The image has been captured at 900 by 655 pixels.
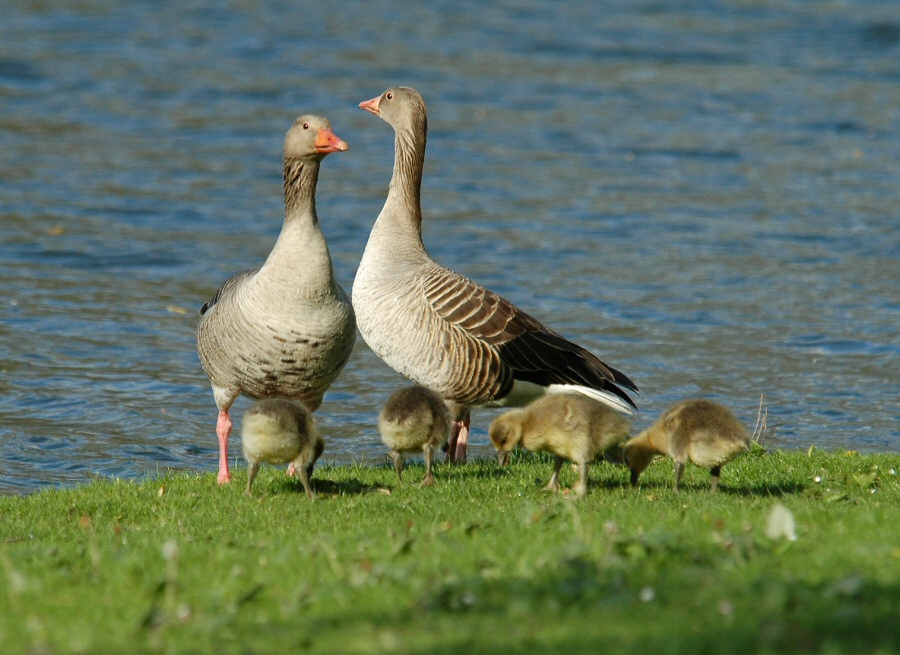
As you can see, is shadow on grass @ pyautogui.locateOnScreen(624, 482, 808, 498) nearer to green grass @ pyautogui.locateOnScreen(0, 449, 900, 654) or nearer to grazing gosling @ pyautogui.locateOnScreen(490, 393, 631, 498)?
green grass @ pyautogui.locateOnScreen(0, 449, 900, 654)

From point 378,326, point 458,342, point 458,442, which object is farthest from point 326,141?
point 458,442

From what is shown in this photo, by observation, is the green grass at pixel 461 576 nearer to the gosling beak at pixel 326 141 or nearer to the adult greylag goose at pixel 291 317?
the adult greylag goose at pixel 291 317

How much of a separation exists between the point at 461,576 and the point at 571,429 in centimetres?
269

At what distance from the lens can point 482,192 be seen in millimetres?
22891

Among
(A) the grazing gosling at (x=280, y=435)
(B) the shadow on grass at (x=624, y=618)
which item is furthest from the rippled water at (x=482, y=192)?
(B) the shadow on grass at (x=624, y=618)

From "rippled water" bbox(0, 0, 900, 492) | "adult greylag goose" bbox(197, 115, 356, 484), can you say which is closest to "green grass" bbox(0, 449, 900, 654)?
"adult greylag goose" bbox(197, 115, 356, 484)

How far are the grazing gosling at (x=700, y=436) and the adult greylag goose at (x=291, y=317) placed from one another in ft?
8.40

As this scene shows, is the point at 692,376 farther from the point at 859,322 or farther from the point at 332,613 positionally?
the point at 332,613

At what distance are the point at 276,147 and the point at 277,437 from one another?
18445 mm

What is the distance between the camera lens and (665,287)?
58.5ft

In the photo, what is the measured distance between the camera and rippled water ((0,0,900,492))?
44.6ft

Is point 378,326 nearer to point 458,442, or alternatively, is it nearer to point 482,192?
point 458,442

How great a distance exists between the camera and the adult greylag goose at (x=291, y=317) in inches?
360

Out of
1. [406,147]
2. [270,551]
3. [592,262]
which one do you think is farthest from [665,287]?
[270,551]
